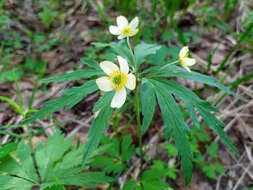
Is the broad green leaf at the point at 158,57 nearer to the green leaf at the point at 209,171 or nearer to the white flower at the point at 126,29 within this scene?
the white flower at the point at 126,29

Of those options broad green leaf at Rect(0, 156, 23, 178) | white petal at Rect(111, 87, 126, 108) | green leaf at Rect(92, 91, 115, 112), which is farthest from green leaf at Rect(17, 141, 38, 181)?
white petal at Rect(111, 87, 126, 108)

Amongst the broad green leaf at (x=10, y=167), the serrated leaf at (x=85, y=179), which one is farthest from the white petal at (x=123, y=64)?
the broad green leaf at (x=10, y=167)

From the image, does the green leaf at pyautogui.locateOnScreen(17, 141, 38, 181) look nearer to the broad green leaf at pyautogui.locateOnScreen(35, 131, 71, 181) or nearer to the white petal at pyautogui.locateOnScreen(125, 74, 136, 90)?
the broad green leaf at pyautogui.locateOnScreen(35, 131, 71, 181)

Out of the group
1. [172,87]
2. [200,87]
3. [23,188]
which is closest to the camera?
[172,87]

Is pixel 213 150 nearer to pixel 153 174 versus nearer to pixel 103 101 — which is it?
pixel 153 174

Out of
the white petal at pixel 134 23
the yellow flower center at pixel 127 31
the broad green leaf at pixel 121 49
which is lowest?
the broad green leaf at pixel 121 49

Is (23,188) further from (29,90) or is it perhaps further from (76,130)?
(29,90)

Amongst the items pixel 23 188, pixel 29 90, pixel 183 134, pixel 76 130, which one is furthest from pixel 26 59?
pixel 183 134
